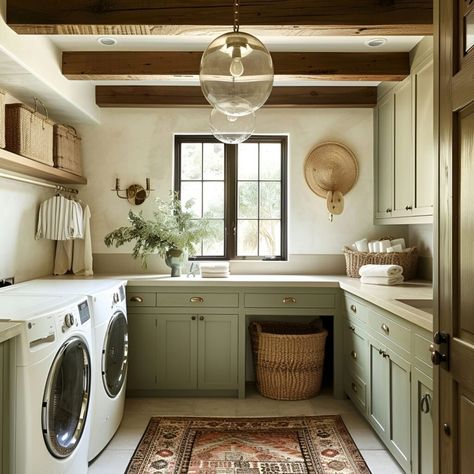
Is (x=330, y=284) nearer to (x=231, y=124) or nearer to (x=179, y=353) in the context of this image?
(x=179, y=353)

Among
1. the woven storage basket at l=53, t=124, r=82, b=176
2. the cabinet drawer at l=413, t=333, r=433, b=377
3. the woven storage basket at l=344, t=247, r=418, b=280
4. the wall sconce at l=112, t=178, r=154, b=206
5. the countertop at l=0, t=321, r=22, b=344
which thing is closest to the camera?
the countertop at l=0, t=321, r=22, b=344

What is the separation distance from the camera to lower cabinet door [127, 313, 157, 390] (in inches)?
131

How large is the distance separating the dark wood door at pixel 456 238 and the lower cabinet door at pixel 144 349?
2.29 metres

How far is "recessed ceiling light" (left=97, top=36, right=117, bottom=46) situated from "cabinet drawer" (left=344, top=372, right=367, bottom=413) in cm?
276

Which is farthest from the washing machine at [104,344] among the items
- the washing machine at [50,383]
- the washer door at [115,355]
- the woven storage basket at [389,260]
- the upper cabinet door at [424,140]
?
the upper cabinet door at [424,140]

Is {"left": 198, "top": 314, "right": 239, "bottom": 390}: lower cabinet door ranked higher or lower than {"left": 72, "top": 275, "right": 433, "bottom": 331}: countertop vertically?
lower

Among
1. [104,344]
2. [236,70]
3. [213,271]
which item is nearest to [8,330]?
[104,344]

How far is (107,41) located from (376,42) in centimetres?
179

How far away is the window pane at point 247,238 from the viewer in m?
4.03

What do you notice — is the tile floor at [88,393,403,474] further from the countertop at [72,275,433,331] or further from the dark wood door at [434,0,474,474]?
the dark wood door at [434,0,474,474]

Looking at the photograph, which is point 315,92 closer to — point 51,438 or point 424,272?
point 424,272

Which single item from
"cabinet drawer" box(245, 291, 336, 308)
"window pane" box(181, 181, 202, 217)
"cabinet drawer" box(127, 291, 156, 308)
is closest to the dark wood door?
"cabinet drawer" box(245, 291, 336, 308)

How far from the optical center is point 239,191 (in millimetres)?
4031

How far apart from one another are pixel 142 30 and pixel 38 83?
2.77ft
